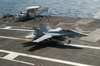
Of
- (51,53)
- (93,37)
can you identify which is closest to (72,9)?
(93,37)

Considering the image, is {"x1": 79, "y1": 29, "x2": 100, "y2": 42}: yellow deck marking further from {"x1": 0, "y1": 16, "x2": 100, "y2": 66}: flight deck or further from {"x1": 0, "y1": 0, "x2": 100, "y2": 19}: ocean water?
{"x1": 0, "y1": 0, "x2": 100, "y2": 19}: ocean water

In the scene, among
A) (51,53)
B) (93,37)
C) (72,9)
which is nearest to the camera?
(51,53)

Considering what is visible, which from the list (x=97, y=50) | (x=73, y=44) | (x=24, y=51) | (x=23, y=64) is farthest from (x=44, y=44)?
(x=97, y=50)

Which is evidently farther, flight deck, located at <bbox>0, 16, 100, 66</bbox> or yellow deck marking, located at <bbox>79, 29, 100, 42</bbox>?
yellow deck marking, located at <bbox>79, 29, 100, 42</bbox>

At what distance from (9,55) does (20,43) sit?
20.4 feet

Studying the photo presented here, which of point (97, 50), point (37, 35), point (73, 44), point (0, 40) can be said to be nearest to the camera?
point (97, 50)

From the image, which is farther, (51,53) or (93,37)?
(93,37)

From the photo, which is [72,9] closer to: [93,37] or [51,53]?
[93,37]

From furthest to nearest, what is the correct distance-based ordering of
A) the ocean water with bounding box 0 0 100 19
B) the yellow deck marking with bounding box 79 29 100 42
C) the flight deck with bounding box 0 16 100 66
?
the ocean water with bounding box 0 0 100 19 < the yellow deck marking with bounding box 79 29 100 42 < the flight deck with bounding box 0 16 100 66

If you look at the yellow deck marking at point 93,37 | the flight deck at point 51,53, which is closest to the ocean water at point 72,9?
the yellow deck marking at point 93,37

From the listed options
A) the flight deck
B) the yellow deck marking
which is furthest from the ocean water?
the flight deck

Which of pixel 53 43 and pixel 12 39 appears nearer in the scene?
pixel 53 43

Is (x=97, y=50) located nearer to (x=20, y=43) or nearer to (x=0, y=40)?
(x=20, y=43)

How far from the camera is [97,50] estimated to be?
2439 centimetres
